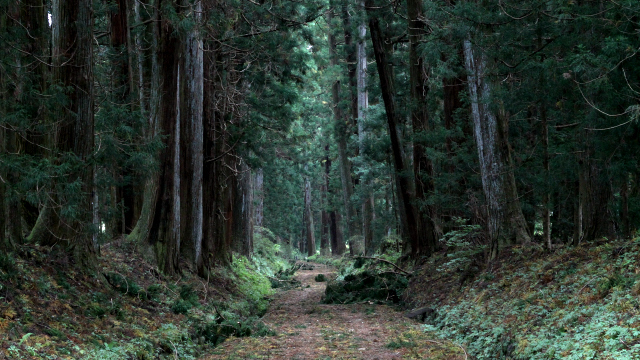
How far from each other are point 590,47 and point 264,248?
87.7 feet

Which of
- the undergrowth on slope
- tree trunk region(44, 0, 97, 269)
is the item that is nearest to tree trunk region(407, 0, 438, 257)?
the undergrowth on slope

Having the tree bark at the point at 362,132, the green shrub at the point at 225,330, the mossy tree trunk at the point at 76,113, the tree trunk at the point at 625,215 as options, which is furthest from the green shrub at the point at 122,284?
the tree bark at the point at 362,132

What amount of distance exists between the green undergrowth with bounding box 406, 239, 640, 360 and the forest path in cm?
52

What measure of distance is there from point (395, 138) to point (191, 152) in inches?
240

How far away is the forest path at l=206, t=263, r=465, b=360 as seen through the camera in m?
7.25

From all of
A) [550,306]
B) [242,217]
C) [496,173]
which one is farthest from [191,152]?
[242,217]

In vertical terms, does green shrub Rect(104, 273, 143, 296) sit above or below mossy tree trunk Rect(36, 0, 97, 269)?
below

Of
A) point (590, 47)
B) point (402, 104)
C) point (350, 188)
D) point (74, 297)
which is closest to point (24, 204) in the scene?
point (74, 297)

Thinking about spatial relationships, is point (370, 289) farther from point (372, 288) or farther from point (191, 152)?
point (191, 152)

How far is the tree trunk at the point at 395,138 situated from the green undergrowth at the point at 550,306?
16.5ft

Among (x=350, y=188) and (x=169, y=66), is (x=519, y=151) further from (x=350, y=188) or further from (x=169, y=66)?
(x=350, y=188)

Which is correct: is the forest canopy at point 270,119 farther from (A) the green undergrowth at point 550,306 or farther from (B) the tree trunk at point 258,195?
(B) the tree trunk at point 258,195

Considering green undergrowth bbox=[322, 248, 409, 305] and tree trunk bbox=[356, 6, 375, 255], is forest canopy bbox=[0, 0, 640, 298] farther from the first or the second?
tree trunk bbox=[356, 6, 375, 255]

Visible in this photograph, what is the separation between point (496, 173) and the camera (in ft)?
34.6
